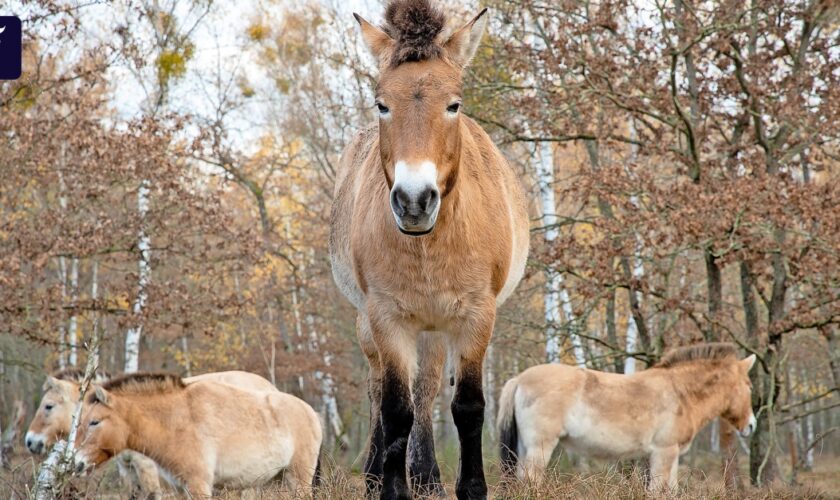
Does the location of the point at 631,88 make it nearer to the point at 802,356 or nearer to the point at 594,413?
the point at 594,413

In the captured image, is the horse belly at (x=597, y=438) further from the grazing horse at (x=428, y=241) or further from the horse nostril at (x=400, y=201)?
the horse nostril at (x=400, y=201)

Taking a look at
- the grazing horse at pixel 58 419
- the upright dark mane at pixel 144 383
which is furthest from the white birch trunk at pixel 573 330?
the upright dark mane at pixel 144 383

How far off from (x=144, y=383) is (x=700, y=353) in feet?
22.0

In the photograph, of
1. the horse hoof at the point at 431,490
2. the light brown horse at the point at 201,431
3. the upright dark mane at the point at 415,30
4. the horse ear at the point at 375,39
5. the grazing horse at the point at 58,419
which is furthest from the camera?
the grazing horse at the point at 58,419

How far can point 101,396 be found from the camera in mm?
7898

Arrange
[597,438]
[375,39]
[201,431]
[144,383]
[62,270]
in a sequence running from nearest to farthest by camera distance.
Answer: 1. [375,39]
2. [201,431]
3. [144,383]
4. [597,438]
5. [62,270]

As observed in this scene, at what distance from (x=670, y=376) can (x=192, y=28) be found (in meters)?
15.6

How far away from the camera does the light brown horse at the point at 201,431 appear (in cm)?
802

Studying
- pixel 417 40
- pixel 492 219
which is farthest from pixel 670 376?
pixel 417 40

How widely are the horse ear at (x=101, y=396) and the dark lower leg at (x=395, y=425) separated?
396cm

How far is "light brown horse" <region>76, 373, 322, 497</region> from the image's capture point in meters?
8.02
